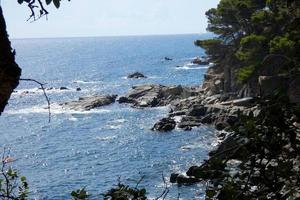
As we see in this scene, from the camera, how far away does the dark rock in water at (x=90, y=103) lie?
204 feet

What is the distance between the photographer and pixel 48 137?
1848 inches

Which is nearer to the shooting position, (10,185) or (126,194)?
(126,194)

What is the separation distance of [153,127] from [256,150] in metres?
43.1

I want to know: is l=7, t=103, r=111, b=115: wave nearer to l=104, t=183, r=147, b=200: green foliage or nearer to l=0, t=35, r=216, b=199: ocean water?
l=0, t=35, r=216, b=199: ocean water

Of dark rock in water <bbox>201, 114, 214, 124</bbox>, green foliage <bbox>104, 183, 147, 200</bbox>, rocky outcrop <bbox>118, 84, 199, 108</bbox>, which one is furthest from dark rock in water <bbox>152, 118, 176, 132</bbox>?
green foliage <bbox>104, 183, 147, 200</bbox>

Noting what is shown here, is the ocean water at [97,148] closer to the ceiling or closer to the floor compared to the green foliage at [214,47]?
closer to the floor

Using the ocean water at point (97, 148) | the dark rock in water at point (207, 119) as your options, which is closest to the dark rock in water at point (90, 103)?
the ocean water at point (97, 148)

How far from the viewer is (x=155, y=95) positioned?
62844 mm

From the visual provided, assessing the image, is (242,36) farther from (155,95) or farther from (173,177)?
(173,177)

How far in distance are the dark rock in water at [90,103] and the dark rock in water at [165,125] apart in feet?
57.9

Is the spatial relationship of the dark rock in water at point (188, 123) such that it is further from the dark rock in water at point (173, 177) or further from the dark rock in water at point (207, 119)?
the dark rock in water at point (173, 177)

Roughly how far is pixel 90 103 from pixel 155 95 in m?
9.29

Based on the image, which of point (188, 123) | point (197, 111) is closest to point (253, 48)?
point (188, 123)

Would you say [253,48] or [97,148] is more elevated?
[253,48]
